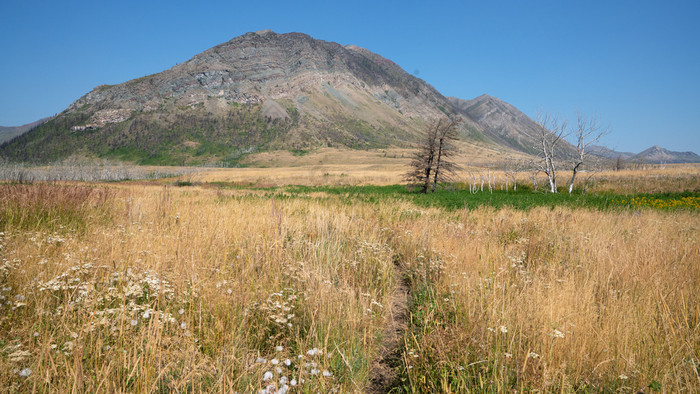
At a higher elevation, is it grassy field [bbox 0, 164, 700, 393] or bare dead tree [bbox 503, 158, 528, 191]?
bare dead tree [bbox 503, 158, 528, 191]

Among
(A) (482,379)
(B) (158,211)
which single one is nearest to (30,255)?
(B) (158,211)

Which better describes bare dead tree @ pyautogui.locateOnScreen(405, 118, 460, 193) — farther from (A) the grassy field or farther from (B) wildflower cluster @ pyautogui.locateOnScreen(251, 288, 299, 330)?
(B) wildflower cluster @ pyautogui.locateOnScreen(251, 288, 299, 330)

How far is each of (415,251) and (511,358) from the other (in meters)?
3.81

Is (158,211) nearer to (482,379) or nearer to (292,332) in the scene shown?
(292,332)

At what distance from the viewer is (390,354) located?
11.2ft

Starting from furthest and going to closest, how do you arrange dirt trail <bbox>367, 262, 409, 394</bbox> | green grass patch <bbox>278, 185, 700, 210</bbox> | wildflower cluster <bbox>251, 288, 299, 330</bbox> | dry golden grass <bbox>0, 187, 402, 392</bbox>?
1. green grass patch <bbox>278, 185, 700, 210</bbox>
2. wildflower cluster <bbox>251, 288, 299, 330</bbox>
3. dirt trail <bbox>367, 262, 409, 394</bbox>
4. dry golden grass <bbox>0, 187, 402, 392</bbox>

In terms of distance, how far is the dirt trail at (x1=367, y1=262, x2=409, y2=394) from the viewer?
2.95 m

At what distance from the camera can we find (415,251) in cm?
648

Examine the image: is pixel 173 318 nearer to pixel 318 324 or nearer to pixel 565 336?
pixel 318 324

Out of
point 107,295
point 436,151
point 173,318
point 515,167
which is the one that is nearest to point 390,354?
point 173,318

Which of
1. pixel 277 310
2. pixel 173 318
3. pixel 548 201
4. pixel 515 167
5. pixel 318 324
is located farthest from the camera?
pixel 515 167

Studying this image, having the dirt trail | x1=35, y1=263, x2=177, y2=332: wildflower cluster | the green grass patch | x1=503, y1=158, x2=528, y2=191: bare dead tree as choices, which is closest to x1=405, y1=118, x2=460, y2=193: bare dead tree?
the green grass patch

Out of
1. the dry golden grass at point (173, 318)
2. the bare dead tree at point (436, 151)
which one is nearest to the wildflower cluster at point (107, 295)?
the dry golden grass at point (173, 318)

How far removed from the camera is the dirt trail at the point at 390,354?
2947 millimetres
